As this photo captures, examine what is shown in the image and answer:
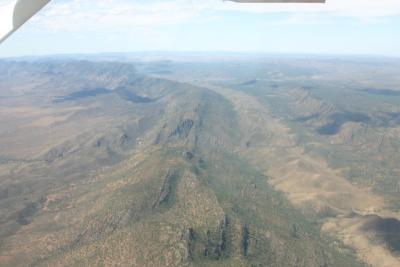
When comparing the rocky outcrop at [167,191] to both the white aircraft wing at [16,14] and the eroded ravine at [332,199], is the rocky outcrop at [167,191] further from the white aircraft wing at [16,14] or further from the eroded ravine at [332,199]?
the white aircraft wing at [16,14]

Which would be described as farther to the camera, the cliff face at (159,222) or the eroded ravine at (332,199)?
the eroded ravine at (332,199)

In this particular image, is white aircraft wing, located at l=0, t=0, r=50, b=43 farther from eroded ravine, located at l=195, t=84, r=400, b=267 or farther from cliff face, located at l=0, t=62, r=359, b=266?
eroded ravine, located at l=195, t=84, r=400, b=267

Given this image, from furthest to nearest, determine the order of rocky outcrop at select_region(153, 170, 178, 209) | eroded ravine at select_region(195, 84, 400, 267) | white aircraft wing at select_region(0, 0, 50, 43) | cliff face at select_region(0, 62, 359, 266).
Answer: eroded ravine at select_region(195, 84, 400, 267), rocky outcrop at select_region(153, 170, 178, 209), cliff face at select_region(0, 62, 359, 266), white aircraft wing at select_region(0, 0, 50, 43)

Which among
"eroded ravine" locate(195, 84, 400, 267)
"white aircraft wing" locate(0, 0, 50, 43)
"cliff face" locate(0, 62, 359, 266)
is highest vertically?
"white aircraft wing" locate(0, 0, 50, 43)

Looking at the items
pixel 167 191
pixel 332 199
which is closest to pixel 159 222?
pixel 167 191

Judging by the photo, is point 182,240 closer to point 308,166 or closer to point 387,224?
point 387,224

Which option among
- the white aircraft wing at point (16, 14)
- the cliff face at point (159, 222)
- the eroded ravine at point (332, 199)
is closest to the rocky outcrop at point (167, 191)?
the cliff face at point (159, 222)

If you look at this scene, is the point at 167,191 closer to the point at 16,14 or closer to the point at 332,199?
the point at 332,199

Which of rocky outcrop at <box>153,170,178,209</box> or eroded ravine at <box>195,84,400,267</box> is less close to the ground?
rocky outcrop at <box>153,170,178,209</box>

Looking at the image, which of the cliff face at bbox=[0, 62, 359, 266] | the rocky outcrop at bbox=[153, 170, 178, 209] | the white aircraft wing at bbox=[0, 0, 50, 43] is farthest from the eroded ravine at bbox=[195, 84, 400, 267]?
the white aircraft wing at bbox=[0, 0, 50, 43]
